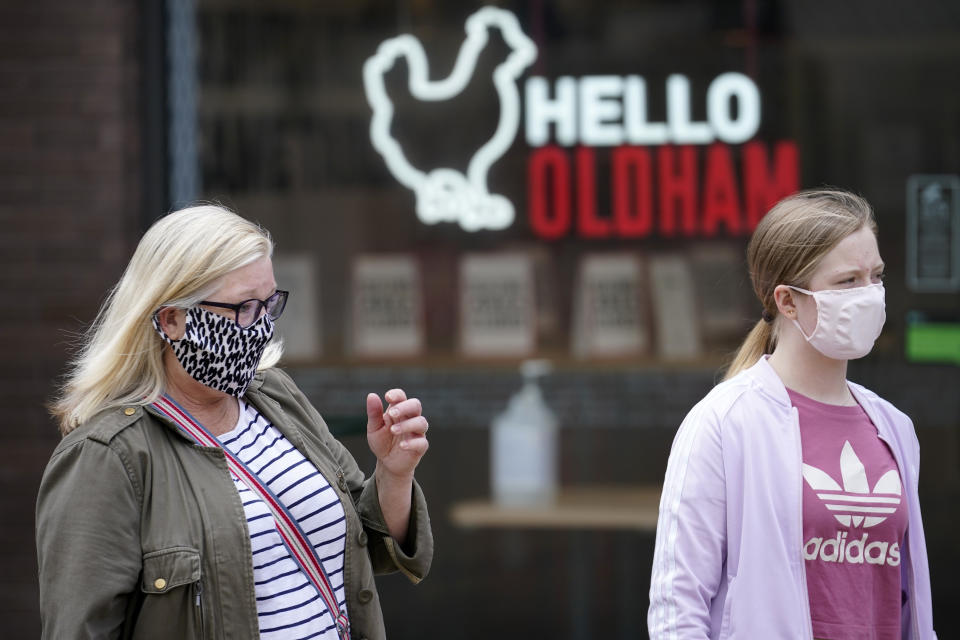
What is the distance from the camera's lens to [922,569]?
247cm

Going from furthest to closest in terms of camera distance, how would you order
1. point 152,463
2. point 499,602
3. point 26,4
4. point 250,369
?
1. point 499,602
2. point 26,4
3. point 250,369
4. point 152,463

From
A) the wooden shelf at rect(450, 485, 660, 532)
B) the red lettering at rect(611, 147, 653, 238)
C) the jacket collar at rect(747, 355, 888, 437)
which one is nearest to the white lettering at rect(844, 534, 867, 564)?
the jacket collar at rect(747, 355, 888, 437)

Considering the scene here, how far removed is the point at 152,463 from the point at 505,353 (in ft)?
10.2

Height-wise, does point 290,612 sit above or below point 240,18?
below

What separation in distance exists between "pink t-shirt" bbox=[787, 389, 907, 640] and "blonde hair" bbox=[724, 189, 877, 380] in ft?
1.18

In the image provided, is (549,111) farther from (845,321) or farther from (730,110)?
(845,321)

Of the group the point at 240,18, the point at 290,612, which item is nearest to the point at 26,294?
the point at 240,18

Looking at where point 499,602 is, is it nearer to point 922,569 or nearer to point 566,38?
point 566,38

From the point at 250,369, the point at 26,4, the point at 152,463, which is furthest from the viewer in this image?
the point at 26,4

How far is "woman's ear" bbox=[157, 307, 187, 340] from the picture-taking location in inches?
92.5

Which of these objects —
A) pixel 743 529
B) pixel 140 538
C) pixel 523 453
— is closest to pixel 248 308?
pixel 140 538

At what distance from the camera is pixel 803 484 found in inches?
93.4

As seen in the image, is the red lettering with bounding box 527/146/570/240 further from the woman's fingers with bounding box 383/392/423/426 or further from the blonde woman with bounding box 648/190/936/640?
the woman's fingers with bounding box 383/392/423/426

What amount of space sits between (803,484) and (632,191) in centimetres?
291
